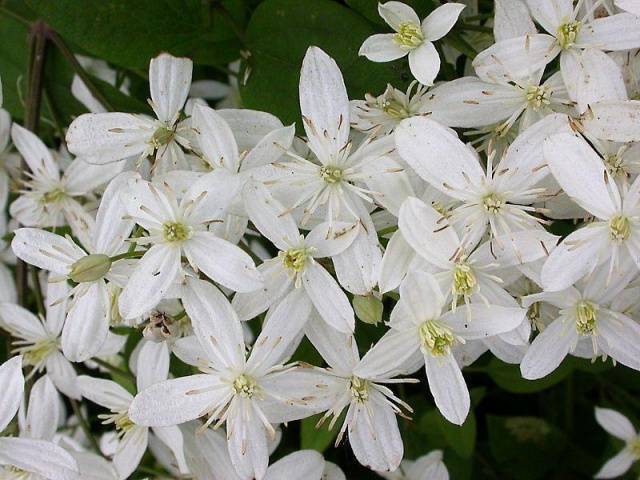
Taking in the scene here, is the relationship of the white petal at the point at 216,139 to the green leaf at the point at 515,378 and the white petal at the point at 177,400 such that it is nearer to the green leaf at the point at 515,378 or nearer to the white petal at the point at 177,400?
the white petal at the point at 177,400

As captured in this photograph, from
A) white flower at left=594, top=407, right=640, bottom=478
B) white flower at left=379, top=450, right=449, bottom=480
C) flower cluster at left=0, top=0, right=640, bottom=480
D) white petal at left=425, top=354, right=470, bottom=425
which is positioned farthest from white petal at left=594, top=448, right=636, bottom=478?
white petal at left=425, top=354, right=470, bottom=425

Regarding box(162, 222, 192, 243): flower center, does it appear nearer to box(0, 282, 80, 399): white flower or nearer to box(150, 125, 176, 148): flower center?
box(150, 125, 176, 148): flower center

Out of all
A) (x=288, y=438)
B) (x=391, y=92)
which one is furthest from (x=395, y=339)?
(x=288, y=438)

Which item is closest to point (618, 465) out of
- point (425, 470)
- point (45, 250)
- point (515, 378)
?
point (515, 378)

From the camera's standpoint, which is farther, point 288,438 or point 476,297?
point 288,438

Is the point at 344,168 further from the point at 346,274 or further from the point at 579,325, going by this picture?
the point at 579,325

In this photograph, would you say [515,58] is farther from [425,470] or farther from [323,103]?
[425,470]

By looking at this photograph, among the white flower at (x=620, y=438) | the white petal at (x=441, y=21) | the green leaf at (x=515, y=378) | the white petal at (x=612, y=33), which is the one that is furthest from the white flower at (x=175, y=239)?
the white flower at (x=620, y=438)
